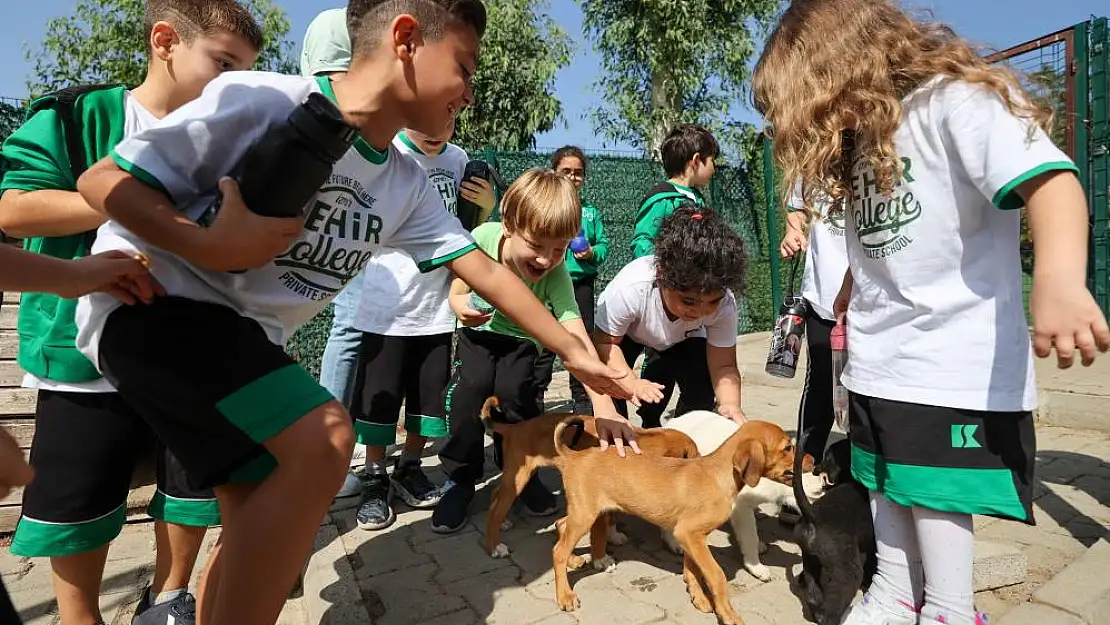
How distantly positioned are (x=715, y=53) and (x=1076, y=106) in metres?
11.2

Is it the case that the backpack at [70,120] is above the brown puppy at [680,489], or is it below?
above

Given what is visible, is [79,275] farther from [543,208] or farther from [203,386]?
[543,208]

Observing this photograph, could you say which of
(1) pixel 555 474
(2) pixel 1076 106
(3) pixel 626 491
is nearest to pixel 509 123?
(2) pixel 1076 106

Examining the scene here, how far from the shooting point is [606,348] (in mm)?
3615

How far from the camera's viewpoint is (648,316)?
3570 millimetres

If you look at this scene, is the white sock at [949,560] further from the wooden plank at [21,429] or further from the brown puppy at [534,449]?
the wooden plank at [21,429]

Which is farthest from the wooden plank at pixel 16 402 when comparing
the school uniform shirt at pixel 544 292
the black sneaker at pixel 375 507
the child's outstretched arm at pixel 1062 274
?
the child's outstretched arm at pixel 1062 274

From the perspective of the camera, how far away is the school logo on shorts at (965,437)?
1.82 m

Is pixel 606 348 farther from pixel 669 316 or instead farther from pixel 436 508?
pixel 436 508

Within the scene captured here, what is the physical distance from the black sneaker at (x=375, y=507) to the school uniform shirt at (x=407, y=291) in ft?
2.73

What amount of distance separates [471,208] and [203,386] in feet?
8.14

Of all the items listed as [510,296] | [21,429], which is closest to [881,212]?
[510,296]

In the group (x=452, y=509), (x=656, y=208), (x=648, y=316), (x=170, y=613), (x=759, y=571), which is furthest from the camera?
(x=656, y=208)

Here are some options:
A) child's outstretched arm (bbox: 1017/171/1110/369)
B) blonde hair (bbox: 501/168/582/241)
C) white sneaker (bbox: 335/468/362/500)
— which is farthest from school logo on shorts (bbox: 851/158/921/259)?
white sneaker (bbox: 335/468/362/500)
